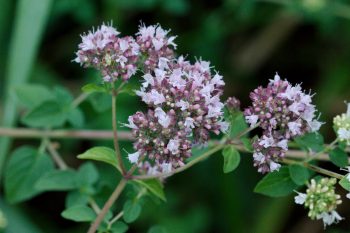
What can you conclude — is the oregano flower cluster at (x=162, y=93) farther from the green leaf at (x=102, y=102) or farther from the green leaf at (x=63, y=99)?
the green leaf at (x=63, y=99)

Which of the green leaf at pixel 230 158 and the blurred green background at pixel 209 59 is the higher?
the blurred green background at pixel 209 59

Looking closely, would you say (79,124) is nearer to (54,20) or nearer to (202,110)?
(202,110)

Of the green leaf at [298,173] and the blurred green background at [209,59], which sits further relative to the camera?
the blurred green background at [209,59]

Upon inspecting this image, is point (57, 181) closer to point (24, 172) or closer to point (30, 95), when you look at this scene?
point (24, 172)

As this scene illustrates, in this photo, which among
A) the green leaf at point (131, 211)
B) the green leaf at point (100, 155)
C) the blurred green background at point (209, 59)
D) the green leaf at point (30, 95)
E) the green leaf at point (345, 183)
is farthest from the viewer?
the blurred green background at point (209, 59)

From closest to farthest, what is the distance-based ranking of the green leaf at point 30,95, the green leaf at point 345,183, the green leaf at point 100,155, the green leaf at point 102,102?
→ 1. the green leaf at point 345,183
2. the green leaf at point 100,155
3. the green leaf at point 102,102
4. the green leaf at point 30,95

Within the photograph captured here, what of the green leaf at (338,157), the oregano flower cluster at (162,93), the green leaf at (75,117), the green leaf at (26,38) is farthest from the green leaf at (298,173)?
the green leaf at (26,38)

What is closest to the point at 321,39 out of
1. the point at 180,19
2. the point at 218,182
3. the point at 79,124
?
the point at 180,19
